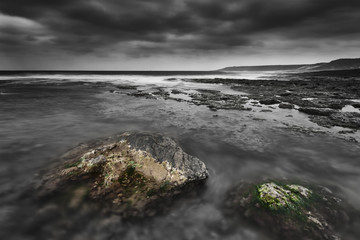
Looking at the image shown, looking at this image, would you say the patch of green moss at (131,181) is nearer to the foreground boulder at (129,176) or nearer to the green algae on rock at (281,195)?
the foreground boulder at (129,176)

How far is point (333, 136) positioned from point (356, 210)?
18.7ft

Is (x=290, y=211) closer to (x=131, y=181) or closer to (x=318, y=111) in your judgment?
(x=131, y=181)

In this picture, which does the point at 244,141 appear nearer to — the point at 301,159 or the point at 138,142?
the point at 301,159

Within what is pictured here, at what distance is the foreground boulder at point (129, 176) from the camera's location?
4.37 m

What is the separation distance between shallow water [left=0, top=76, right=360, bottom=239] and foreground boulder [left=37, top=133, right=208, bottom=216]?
0.98ft

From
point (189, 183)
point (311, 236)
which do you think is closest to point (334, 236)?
point (311, 236)

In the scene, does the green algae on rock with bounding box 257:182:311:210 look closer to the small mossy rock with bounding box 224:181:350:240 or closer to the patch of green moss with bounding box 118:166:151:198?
the small mossy rock with bounding box 224:181:350:240

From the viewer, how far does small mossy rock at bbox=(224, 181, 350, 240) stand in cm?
373

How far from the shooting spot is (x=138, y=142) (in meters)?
5.72

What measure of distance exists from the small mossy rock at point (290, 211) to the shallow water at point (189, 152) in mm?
240

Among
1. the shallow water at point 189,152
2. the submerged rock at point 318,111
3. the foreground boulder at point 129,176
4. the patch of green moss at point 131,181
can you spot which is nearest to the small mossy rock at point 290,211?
the shallow water at point 189,152

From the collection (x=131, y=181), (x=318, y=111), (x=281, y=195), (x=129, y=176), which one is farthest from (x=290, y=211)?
(x=318, y=111)

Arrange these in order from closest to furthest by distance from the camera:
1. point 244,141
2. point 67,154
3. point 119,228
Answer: point 119,228, point 67,154, point 244,141

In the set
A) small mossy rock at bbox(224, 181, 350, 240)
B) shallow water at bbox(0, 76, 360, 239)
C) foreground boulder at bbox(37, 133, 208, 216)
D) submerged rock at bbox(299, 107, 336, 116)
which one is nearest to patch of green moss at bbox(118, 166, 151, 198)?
foreground boulder at bbox(37, 133, 208, 216)
